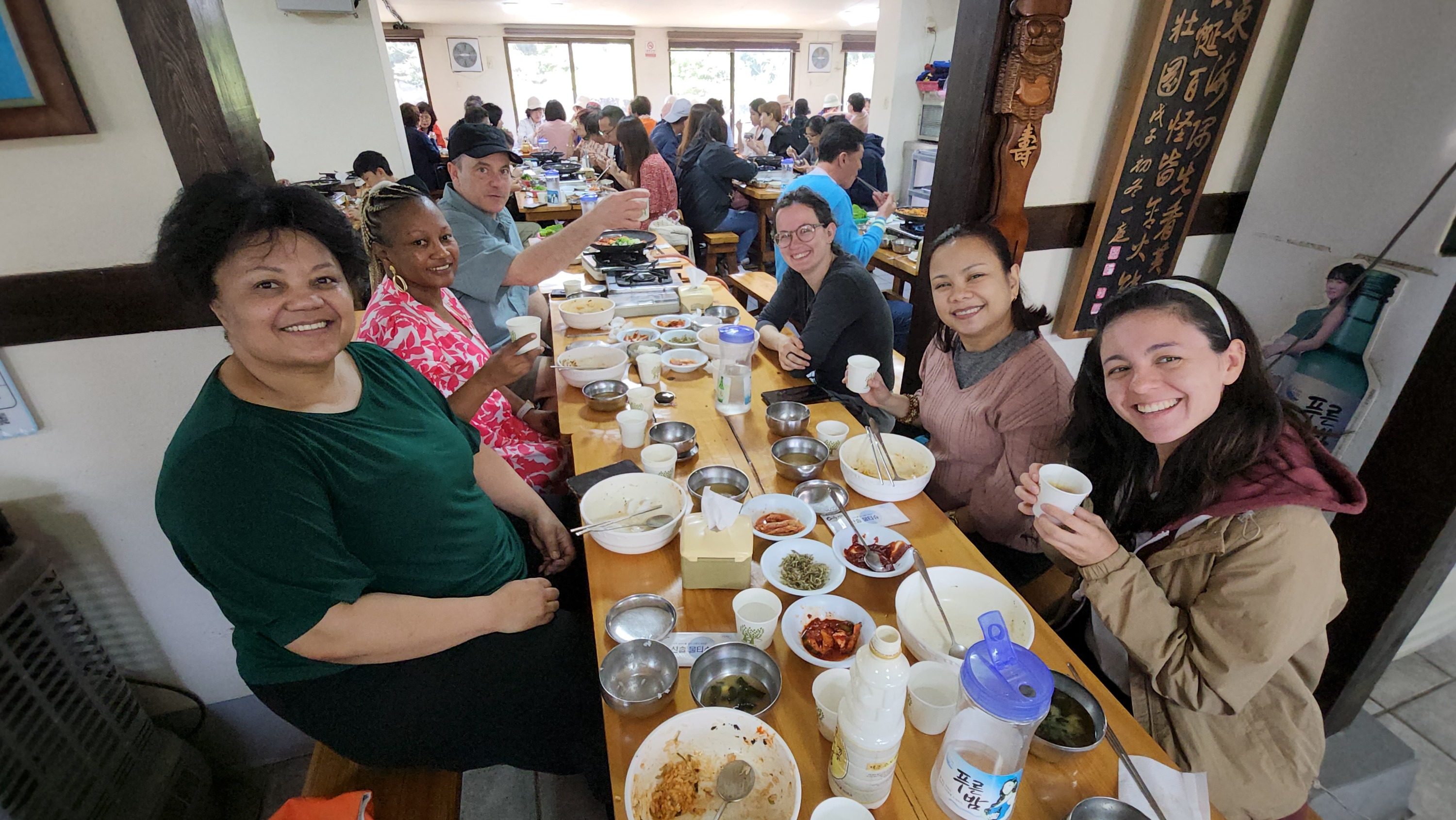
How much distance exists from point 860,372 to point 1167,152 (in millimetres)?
1793

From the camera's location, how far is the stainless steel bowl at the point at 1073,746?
1110 mm

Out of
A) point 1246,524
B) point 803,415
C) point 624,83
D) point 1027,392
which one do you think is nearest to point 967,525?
point 1027,392

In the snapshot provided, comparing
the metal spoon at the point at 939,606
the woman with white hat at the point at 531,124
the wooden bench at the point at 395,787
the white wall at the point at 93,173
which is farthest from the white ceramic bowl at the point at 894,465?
the woman with white hat at the point at 531,124

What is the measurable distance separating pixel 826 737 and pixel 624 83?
17792 mm

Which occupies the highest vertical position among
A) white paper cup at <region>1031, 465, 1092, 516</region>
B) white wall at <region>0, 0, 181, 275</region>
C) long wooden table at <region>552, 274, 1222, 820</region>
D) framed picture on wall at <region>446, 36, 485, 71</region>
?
framed picture on wall at <region>446, 36, 485, 71</region>

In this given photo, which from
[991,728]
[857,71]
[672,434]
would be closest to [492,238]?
[672,434]

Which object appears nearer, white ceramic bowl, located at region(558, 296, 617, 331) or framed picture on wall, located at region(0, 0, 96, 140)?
framed picture on wall, located at region(0, 0, 96, 140)

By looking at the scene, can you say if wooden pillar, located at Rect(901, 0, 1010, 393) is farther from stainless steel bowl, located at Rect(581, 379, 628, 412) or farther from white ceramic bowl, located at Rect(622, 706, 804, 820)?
white ceramic bowl, located at Rect(622, 706, 804, 820)

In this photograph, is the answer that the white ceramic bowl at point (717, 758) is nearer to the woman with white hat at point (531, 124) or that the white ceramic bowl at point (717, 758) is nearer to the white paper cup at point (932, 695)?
the white paper cup at point (932, 695)

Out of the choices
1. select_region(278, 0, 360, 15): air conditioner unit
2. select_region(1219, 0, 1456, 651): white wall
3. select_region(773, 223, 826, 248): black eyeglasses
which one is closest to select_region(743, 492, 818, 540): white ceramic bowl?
select_region(773, 223, 826, 248): black eyeglasses

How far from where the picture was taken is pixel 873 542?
165cm

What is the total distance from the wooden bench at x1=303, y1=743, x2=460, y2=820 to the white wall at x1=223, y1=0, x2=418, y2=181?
7.13m

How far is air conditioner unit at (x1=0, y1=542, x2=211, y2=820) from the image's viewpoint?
1.60m

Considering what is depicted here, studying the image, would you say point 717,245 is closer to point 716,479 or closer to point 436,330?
point 436,330
